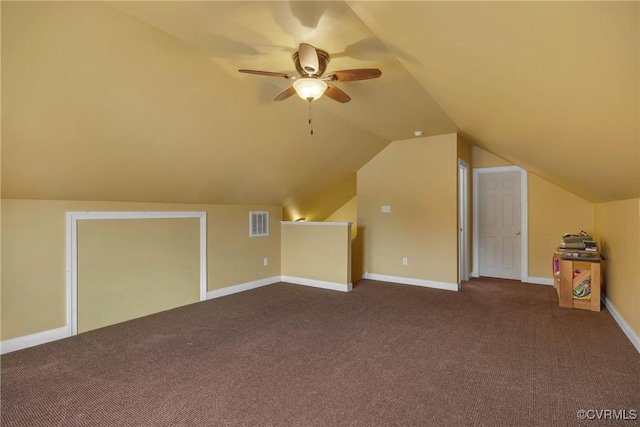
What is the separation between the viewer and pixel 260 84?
10.4ft

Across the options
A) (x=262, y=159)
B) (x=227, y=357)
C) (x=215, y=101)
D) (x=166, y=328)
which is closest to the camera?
(x=227, y=357)

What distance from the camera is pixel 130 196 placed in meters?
3.66

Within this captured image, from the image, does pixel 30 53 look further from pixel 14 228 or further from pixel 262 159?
pixel 262 159

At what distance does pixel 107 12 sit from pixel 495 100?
279cm

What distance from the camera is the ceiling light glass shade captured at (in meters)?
2.41

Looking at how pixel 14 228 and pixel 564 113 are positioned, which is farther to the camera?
pixel 14 228

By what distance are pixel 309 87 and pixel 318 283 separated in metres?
3.54

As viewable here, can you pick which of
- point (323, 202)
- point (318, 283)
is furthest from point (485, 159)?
point (318, 283)

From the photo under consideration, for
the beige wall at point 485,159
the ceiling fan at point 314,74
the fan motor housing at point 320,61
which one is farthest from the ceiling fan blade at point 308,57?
the beige wall at point 485,159

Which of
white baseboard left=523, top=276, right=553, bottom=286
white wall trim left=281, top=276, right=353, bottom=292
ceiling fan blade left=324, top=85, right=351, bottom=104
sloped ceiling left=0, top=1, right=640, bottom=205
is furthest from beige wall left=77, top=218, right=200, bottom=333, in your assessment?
white baseboard left=523, top=276, right=553, bottom=286

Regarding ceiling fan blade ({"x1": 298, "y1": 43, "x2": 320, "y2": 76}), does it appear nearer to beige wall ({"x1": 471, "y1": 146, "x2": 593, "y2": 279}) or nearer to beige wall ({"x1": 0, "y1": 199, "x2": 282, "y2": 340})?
beige wall ({"x1": 0, "y1": 199, "x2": 282, "y2": 340})

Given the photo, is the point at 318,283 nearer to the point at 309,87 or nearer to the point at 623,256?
the point at 309,87

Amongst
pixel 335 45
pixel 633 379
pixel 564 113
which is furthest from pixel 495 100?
pixel 633 379

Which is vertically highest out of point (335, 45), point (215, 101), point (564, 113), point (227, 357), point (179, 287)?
point (335, 45)
